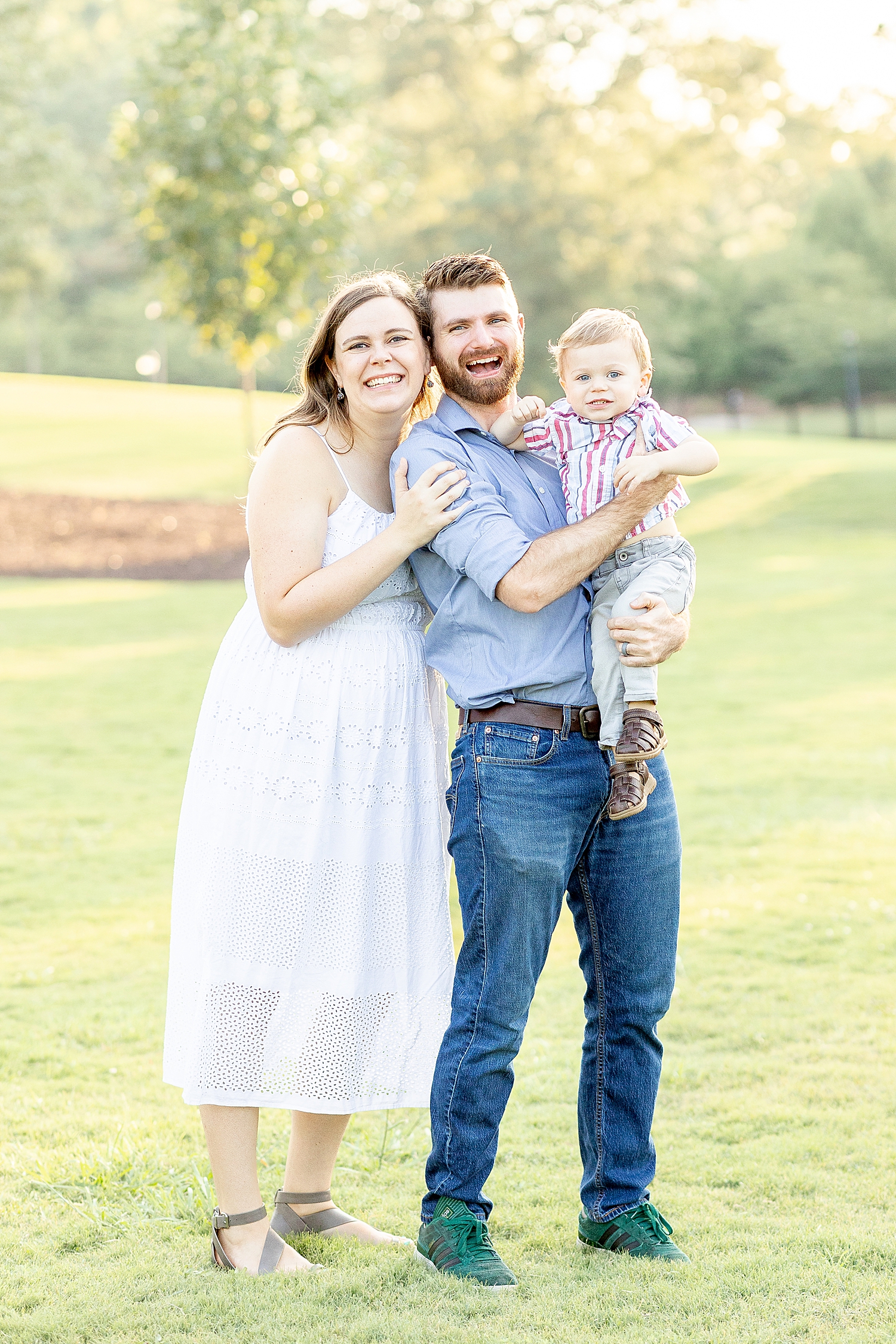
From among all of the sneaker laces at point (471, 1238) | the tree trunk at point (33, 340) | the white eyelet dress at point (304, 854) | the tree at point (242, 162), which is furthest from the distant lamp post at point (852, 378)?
the sneaker laces at point (471, 1238)

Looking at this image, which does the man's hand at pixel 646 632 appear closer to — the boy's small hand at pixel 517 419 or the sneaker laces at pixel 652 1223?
the boy's small hand at pixel 517 419

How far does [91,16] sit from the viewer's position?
65250mm

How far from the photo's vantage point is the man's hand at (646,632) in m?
3.05

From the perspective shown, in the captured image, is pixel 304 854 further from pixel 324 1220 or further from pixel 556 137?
pixel 556 137

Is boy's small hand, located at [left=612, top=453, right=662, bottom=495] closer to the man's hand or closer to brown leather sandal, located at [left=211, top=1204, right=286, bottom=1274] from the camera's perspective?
the man's hand

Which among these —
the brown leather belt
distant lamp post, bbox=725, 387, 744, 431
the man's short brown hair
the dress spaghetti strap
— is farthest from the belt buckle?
distant lamp post, bbox=725, 387, 744, 431

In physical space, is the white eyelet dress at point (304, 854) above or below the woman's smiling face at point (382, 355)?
below

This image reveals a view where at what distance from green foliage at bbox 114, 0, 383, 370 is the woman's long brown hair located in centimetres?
1548

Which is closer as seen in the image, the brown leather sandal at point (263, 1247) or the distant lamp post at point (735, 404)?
the brown leather sandal at point (263, 1247)

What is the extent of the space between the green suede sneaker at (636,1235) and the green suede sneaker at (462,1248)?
0.90ft

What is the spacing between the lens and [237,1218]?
329cm

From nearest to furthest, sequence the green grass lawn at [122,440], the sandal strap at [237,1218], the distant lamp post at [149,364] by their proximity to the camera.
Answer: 1. the sandal strap at [237,1218]
2. the green grass lawn at [122,440]
3. the distant lamp post at [149,364]

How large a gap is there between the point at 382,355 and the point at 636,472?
0.64 m

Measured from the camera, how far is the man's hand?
305 centimetres
